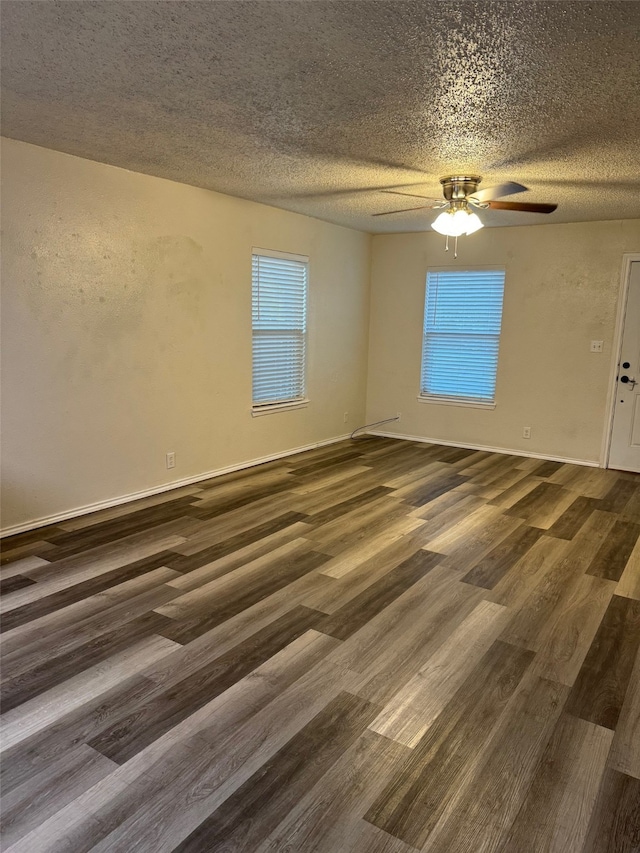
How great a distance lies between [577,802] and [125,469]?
Answer: 3.50 metres

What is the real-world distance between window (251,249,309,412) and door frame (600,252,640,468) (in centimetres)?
309

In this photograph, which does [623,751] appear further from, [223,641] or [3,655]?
[3,655]

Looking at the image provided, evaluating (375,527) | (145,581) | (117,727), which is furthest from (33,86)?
(375,527)

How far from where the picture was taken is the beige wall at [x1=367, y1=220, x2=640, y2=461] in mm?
5492

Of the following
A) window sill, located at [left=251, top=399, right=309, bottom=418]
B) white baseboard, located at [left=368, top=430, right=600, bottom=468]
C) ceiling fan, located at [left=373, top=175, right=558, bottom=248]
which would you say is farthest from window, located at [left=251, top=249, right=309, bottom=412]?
ceiling fan, located at [left=373, top=175, right=558, bottom=248]

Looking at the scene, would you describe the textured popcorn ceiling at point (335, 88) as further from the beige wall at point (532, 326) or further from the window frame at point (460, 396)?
the window frame at point (460, 396)

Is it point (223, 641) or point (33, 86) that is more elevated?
point (33, 86)

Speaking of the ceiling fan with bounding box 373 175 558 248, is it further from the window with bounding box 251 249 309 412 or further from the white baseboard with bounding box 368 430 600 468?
the white baseboard with bounding box 368 430 600 468

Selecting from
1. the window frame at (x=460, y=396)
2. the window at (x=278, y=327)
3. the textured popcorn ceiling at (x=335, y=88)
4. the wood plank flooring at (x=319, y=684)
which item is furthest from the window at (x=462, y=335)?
the wood plank flooring at (x=319, y=684)

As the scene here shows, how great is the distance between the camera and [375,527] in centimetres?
392

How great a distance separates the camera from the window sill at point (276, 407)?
537 centimetres

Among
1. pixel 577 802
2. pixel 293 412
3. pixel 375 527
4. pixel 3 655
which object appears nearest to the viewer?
pixel 577 802

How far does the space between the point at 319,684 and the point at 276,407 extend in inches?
143

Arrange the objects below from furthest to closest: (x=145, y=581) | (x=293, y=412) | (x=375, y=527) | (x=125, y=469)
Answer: (x=293, y=412) → (x=125, y=469) → (x=375, y=527) → (x=145, y=581)
